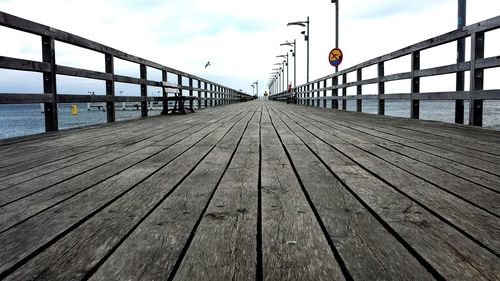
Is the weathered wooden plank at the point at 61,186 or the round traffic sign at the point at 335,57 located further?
the round traffic sign at the point at 335,57

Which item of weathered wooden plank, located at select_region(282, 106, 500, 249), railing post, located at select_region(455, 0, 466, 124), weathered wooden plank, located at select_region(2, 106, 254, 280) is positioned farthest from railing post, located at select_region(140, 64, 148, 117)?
weathered wooden plank, located at select_region(282, 106, 500, 249)

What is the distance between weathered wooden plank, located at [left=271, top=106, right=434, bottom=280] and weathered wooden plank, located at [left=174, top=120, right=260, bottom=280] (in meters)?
0.28

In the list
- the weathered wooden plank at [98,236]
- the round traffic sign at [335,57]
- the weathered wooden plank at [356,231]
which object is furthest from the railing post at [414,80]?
the round traffic sign at [335,57]

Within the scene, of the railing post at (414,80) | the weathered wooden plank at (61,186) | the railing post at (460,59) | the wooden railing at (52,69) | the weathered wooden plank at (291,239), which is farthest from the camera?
the railing post at (414,80)

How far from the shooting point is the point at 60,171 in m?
2.40

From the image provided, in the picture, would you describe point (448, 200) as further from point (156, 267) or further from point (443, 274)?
point (156, 267)

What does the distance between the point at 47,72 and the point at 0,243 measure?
4148mm

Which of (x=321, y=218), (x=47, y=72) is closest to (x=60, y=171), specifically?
(x=321, y=218)

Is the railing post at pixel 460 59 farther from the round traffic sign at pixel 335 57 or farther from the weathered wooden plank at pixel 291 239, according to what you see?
the round traffic sign at pixel 335 57

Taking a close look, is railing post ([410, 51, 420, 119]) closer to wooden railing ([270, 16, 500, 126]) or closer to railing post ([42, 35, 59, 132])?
wooden railing ([270, 16, 500, 126])

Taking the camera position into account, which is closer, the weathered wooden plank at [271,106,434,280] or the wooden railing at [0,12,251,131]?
the weathered wooden plank at [271,106,434,280]

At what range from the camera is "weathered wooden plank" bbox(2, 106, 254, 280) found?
104cm

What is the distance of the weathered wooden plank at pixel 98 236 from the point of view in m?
1.04

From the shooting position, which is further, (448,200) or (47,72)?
(47,72)
